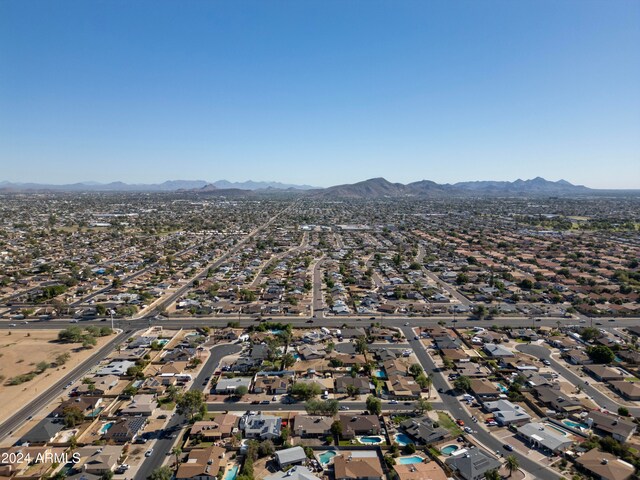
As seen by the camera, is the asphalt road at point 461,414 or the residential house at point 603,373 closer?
the asphalt road at point 461,414

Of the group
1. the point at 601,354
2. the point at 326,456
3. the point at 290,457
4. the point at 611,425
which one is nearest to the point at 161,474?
the point at 290,457

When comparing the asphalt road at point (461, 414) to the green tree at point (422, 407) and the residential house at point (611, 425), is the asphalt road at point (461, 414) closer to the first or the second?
the green tree at point (422, 407)

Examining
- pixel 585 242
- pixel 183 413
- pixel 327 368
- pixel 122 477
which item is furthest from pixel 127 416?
pixel 585 242

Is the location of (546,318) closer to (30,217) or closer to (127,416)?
(127,416)

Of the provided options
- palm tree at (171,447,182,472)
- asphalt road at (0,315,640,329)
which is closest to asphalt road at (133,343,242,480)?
palm tree at (171,447,182,472)

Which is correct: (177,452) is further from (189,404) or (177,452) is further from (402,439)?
(402,439)

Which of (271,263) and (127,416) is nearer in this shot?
(127,416)

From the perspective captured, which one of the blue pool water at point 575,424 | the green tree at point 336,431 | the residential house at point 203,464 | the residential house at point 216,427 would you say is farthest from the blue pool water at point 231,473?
the blue pool water at point 575,424
